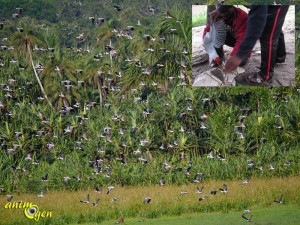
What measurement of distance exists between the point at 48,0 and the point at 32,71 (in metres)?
1.39

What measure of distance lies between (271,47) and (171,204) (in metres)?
3.20

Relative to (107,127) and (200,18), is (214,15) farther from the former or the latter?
(107,127)

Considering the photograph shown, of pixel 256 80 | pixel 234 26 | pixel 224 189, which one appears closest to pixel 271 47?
pixel 256 80

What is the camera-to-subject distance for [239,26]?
568 inches

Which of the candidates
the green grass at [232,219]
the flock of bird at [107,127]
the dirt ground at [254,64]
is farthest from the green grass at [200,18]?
the green grass at [232,219]

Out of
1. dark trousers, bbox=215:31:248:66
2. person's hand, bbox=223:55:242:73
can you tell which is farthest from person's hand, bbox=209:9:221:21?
person's hand, bbox=223:55:242:73

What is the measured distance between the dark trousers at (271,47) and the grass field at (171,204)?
6.16 ft

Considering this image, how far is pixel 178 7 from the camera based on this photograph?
15.0m

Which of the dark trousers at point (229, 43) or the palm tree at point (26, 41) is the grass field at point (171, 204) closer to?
the dark trousers at point (229, 43)

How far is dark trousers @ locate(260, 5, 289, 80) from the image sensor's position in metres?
14.4

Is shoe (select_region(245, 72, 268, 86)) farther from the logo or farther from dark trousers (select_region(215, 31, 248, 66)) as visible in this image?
the logo

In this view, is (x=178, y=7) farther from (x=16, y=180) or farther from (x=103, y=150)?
(x=16, y=180)

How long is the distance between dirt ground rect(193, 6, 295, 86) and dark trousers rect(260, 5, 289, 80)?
0.24ft

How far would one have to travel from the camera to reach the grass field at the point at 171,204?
1347 centimetres
